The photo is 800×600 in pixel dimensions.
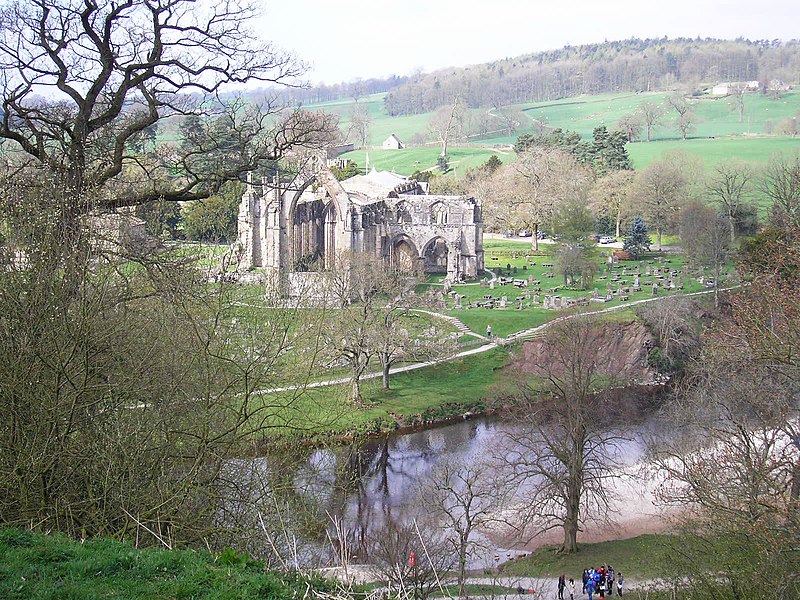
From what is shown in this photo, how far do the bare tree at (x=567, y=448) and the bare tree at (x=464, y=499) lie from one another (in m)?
0.70

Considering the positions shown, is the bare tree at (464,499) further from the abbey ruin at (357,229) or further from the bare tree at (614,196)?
the bare tree at (614,196)

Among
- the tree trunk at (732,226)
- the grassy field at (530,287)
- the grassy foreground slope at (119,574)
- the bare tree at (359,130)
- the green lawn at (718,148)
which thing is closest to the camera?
the grassy foreground slope at (119,574)

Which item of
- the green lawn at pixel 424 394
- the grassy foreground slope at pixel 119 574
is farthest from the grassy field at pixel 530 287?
the grassy foreground slope at pixel 119 574

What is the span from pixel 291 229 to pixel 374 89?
5857 inches

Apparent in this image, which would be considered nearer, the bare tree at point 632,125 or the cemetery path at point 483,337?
the cemetery path at point 483,337

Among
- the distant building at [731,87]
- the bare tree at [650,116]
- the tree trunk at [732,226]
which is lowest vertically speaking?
the tree trunk at [732,226]

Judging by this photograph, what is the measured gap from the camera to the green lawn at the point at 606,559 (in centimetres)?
2004

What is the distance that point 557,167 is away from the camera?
70.3 metres

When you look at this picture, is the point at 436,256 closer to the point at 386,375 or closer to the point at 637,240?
the point at 637,240

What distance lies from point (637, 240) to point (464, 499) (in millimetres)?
40528

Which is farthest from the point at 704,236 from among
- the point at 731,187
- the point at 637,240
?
the point at 731,187

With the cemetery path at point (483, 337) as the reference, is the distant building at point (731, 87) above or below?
above

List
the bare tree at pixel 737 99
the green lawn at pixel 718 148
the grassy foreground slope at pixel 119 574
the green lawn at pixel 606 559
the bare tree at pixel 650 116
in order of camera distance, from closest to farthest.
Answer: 1. the grassy foreground slope at pixel 119 574
2. the green lawn at pixel 606 559
3. the green lawn at pixel 718 148
4. the bare tree at pixel 650 116
5. the bare tree at pixel 737 99

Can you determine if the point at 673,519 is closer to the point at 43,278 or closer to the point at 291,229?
the point at 43,278
